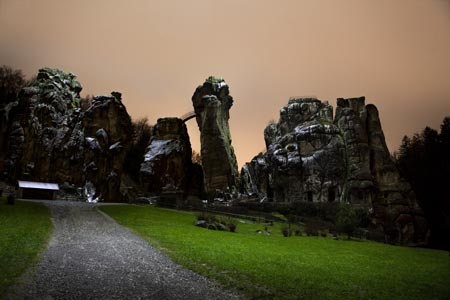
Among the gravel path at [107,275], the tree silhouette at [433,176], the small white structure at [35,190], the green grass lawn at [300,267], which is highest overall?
the tree silhouette at [433,176]

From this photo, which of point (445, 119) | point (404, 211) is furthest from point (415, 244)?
point (445, 119)

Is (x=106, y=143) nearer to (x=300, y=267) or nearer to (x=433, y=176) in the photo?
(x=300, y=267)

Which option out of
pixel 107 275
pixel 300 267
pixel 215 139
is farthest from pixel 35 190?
pixel 300 267

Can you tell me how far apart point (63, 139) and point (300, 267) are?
59.3 m

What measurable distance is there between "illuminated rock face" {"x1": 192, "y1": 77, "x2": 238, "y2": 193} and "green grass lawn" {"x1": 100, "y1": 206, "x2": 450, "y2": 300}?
48.5 m

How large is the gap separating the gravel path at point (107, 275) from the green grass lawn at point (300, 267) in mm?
1134

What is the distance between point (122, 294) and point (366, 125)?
6895 cm

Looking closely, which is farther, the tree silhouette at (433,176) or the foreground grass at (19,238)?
the tree silhouette at (433,176)

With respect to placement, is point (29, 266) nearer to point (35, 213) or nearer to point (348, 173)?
point (35, 213)

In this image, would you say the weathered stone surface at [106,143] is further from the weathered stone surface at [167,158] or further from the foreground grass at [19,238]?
the foreground grass at [19,238]

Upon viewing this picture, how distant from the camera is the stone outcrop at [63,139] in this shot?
209ft

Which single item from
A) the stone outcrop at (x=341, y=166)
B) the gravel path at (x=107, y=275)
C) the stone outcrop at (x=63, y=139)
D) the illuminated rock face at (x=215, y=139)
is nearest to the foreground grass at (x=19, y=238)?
the gravel path at (x=107, y=275)

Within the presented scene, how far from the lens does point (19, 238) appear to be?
19750 mm

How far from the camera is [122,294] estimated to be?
11.5 m
